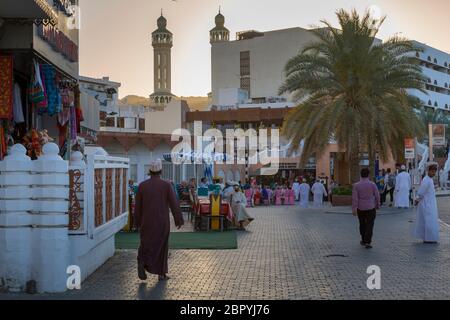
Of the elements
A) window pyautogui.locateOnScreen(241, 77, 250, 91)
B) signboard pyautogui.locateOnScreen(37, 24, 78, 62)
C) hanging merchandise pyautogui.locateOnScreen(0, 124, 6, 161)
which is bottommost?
hanging merchandise pyautogui.locateOnScreen(0, 124, 6, 161)

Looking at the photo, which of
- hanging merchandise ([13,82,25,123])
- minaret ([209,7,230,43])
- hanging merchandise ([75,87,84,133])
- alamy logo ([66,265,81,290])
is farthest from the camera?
minaret ([209,7,230,43])

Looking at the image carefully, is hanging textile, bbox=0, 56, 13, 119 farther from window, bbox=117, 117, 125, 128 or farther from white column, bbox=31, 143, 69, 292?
window, bbox=117, 117, 125, 128

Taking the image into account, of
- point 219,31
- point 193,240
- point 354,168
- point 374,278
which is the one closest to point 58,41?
point 193,240

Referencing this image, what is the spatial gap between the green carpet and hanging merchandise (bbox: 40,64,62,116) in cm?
306

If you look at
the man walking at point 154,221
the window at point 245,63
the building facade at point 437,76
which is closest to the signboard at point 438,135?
the man walking at point 154,221

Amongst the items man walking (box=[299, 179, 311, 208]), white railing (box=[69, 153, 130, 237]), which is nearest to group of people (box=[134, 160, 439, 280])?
white railing (box=[69, 153, 130, 237])

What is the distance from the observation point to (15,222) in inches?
343

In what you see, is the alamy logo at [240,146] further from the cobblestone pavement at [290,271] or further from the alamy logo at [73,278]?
the alamy logo at [73,278]

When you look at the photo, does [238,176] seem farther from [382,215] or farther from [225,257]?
[225,257]

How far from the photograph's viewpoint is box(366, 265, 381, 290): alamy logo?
8812 mm

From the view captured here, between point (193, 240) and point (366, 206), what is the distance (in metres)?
4.11

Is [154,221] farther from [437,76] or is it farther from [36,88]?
[437,76]

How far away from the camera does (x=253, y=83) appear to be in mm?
88812

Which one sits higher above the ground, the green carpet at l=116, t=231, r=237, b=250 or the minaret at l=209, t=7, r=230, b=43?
the minaret at l=209, t=7, r=230, b=43
